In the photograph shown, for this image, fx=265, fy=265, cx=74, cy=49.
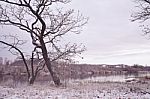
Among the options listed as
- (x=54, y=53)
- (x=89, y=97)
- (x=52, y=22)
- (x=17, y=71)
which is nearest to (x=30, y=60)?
(x=54, y=53)

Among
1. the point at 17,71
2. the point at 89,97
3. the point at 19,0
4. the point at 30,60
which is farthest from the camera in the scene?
the point at 17,71

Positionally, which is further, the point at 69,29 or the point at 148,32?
the point at 69,29

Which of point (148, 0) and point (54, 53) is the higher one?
point (148, 0)

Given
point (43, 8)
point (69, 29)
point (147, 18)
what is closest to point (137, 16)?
point (147, 18)

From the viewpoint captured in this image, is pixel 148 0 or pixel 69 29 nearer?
pixel 148 0

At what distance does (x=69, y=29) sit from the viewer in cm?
2134

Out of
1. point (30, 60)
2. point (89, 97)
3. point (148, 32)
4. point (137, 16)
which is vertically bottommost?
point (89, 97)

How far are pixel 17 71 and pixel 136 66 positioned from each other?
1601 inches

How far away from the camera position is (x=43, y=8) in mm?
19922

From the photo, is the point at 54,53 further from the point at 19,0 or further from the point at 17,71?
the point at 17,71

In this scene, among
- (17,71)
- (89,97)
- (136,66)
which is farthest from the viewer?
(136,66)

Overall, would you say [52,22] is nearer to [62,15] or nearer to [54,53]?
[62,15]

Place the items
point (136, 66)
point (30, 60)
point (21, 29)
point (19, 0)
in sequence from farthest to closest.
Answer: point (136, 66)
point (30, 60)
point (21, 29)
point (19, 0)

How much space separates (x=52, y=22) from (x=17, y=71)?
30.3 m
